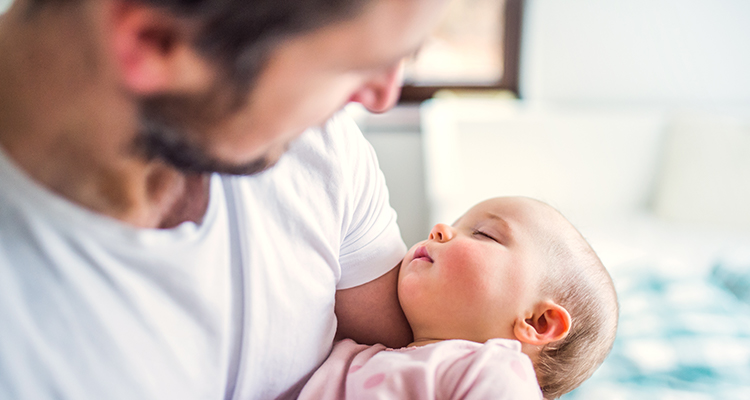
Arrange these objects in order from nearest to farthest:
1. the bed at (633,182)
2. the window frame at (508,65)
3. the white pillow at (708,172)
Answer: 1. the bed at (633,182)
2. the white pillow at (708,172)
3. the window frame at (508,65)

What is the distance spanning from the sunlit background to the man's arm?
1.34 m

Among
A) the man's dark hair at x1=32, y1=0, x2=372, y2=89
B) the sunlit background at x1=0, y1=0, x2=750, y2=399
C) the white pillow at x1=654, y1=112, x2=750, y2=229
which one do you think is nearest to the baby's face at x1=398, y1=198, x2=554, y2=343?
the man's dark hair at x1=32, y1=0, x2=372, y2=89

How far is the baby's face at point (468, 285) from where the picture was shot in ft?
2.95

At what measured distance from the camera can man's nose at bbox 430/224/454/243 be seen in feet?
3.23

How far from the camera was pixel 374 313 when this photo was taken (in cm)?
88

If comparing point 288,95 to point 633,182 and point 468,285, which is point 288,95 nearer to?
point 468,285

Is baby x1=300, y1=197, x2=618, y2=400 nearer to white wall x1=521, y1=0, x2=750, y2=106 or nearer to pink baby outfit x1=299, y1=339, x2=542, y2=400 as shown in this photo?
pink baby outfit x1=299, y1=339, x2=542, y2=400

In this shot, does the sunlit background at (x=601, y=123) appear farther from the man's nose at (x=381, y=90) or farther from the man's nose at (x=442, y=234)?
the man's nose at (x=381, y=90)

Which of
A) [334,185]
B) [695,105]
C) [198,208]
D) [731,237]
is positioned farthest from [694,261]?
[198,208]

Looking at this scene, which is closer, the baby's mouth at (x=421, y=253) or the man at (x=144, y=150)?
the man at (x=144, y=150)

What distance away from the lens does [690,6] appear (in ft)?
8.89

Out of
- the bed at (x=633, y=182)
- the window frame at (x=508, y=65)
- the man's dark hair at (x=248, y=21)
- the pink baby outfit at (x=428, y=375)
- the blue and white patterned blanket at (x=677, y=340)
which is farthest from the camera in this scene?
the window frame at (x=508, y=65)

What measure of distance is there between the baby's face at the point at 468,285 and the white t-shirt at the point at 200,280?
0.10m

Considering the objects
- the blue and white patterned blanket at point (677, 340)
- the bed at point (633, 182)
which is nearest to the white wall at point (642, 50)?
the bed at point (633, 182)
